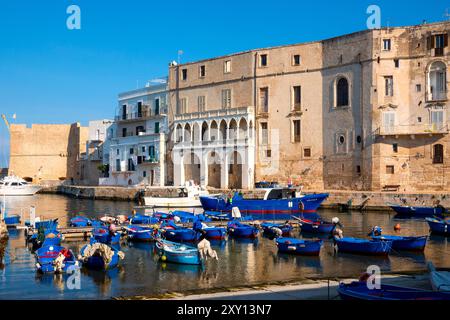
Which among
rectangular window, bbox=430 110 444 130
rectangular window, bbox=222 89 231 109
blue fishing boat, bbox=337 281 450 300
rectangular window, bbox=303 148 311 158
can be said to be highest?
rectangular window, bbox=222 89 231 109

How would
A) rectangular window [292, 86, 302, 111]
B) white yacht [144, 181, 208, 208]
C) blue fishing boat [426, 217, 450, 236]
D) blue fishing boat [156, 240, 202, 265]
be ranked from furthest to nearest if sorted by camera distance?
rectangular window [292, 86, 302, 111] < white yacht [144, 181, 208, 208] < blue fishing boat [426, 217, 450, 236] < blue fishing boat [156, 240, 202, 265]

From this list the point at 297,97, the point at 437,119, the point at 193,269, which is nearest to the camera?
the point at 193,269

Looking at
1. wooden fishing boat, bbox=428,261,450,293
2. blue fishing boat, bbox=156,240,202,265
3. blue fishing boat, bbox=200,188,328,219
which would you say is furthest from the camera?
blue fishing boat, bbox=200,188,328,219

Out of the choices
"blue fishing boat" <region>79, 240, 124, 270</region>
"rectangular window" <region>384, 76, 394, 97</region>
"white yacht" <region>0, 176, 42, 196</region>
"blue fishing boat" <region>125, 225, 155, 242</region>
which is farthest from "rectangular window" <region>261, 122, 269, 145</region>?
"white yacht" <region>0, 176, 42, 196</region>

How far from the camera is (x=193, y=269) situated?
19.6 m

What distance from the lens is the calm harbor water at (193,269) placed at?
1650 cm

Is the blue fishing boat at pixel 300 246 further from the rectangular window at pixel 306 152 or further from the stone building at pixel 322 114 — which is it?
the rectangular window at pixel 306 152

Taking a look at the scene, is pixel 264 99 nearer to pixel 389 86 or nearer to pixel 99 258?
pixel 389 86

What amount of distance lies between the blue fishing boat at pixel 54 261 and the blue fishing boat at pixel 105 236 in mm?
5185

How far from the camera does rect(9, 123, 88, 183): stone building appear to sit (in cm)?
7550

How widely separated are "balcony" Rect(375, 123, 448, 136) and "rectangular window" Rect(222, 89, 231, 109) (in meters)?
14.9

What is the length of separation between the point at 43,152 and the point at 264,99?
39.0 meters

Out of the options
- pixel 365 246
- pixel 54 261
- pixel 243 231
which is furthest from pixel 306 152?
pixel 54 261

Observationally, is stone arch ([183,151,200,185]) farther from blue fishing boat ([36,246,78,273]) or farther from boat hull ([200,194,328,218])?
blue fishing boat ([36,246,78,273])
